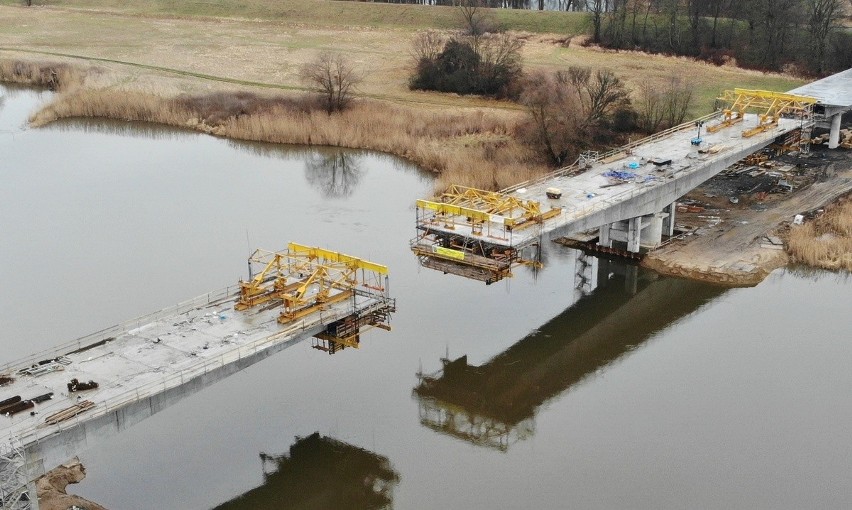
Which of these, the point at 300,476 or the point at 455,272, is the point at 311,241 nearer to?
the point at 455,272

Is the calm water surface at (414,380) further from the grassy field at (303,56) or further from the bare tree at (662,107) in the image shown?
the bare tree at (662,107)

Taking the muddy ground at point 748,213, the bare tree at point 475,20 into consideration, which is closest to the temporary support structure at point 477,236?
the muddy ground at point 748,213

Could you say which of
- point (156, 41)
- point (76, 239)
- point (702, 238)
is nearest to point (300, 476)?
point (76, 239)

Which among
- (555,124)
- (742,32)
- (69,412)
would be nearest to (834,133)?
(555,124)

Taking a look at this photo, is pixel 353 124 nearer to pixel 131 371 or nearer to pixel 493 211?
pixel 493 211

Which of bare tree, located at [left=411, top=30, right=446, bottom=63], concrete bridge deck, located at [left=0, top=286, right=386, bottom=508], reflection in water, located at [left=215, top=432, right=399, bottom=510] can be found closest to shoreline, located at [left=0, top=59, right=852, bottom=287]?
bare tree, located at [left=411, top=30, right=446, bottom=63]

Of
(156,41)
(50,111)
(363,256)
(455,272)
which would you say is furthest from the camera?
(156,41)
